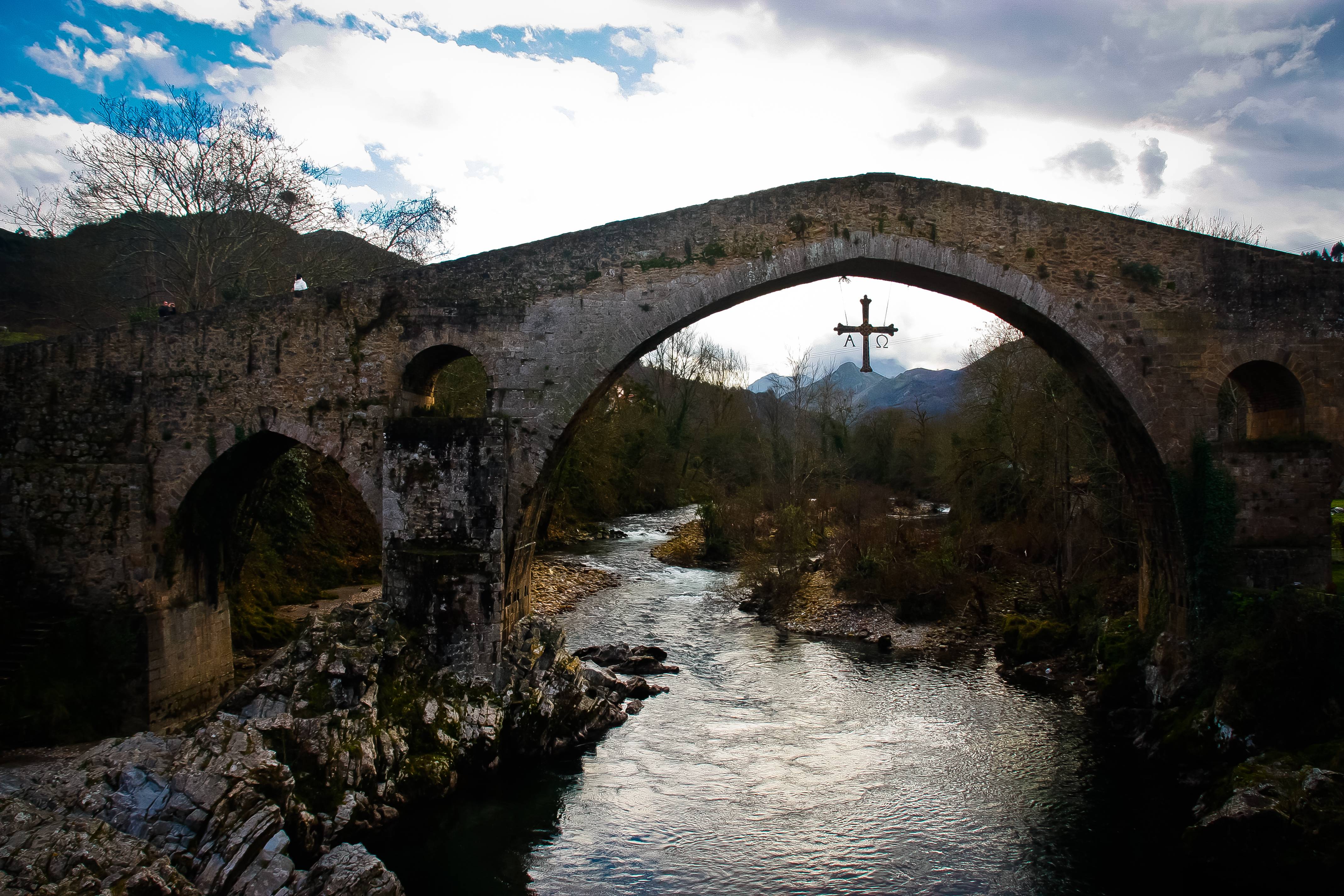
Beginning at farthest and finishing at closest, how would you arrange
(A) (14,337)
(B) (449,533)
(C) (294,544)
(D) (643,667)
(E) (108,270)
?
(E) (108,270) < (A) (14,337) < (C) (294,544) < (D) (643,667) < (B) (449,533)

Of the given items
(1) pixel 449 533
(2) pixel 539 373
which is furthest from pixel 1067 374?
(1) pixel 449 533

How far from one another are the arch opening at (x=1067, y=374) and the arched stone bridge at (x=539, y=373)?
4cm

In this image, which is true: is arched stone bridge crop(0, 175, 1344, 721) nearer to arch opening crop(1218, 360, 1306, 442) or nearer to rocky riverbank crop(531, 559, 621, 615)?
arch opening crop(1218, 360, 1306, 442)

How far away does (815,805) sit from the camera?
323 inches

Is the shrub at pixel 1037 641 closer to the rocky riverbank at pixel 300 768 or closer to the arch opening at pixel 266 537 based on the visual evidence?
the rocky riverbank at pixel 300 768

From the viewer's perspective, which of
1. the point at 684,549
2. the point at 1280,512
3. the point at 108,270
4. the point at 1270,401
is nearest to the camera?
the point at 1280,512

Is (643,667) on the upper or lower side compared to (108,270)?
lower

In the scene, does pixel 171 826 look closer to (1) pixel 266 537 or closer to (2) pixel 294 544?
(1) pixel 266 537

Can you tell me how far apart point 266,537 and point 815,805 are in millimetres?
11261

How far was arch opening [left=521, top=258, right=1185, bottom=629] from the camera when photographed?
9.68m

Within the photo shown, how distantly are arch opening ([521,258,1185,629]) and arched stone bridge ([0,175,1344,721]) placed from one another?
43 mm

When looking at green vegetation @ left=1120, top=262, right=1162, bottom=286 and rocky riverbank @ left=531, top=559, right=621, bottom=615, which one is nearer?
green vegetation @ left=1120, top=262, right=1162, bottom=286

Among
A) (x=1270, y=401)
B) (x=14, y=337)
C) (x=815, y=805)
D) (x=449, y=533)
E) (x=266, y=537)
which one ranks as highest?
(x=14, y=337)

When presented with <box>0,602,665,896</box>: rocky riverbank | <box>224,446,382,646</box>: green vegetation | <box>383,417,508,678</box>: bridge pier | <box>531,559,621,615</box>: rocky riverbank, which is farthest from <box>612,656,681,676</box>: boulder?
<box>224,446,382,646</box>: green vegetation
